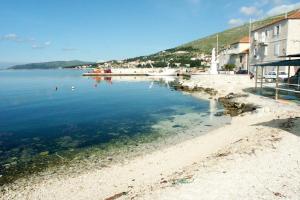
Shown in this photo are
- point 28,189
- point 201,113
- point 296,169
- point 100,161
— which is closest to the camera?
point 296,169

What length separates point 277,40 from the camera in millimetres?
52469

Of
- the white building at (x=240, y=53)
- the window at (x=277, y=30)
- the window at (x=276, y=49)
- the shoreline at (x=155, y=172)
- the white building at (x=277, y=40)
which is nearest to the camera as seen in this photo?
the shoreline at (x=155, y=172)

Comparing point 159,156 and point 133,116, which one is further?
point 133,116

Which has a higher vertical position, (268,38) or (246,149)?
(268,38)

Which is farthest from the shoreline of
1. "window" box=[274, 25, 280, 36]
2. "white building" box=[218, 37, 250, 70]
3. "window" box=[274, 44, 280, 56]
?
"white building" box=[218, 37, 250, 70]

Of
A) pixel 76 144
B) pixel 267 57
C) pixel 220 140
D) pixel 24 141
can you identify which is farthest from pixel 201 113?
pixel 267 57

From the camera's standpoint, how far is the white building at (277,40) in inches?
1902

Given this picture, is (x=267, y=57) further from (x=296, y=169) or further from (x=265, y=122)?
(x=296, y=169)

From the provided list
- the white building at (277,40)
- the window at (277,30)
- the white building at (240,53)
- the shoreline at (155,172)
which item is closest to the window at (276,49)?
the white building at (277,40)

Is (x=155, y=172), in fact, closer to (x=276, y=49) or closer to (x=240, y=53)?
(x=276, y=49)

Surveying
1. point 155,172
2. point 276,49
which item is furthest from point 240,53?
point 155,172

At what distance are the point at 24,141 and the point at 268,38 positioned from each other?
4976cm

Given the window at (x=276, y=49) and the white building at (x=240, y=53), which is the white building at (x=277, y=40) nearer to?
the window at (x=276, y=49)

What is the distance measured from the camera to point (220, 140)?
17375 mm
